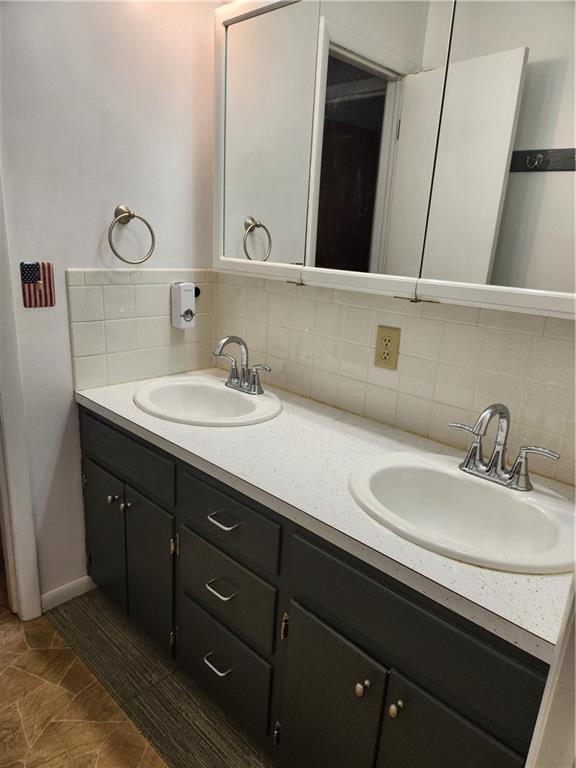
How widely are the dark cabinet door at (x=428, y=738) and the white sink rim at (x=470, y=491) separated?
9.1 inches

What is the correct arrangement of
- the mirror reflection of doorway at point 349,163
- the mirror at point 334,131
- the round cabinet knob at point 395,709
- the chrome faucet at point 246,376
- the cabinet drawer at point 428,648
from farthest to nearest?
the chrome faucet at point 246,376, the mirror reflection of doorway at point 349,163, the mirror at point 334,131, the round cabinet knob at point 395,709, the cabinet drawer at point 428,648

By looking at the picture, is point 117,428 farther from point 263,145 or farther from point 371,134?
point 371,134

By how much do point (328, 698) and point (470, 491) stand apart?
0.57 metres

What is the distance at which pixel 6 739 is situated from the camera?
1.40 m

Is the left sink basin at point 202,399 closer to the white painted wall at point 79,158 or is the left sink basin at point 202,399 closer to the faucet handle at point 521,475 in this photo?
the white painted wall at point 79,158

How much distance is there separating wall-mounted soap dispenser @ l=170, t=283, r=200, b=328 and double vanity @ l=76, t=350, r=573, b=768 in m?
0.26

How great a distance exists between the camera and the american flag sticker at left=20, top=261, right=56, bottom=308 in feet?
4.96

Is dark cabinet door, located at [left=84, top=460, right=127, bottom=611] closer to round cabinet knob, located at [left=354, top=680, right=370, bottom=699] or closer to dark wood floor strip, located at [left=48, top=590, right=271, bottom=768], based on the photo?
dark wood floor strip, located at [left=48, top=590, right=271, bottom=768]

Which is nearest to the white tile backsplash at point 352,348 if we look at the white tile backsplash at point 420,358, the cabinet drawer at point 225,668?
the white tile backsplash at point 420,358

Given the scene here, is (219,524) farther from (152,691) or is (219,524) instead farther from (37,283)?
(37,283)

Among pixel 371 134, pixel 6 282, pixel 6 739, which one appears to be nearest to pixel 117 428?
pixel 6 282

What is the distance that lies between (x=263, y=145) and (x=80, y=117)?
1.85ft

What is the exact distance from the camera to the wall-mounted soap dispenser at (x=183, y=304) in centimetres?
186

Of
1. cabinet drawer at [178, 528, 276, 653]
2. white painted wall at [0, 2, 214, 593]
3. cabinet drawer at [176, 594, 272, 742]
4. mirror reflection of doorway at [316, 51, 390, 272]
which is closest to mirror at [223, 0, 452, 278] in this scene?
mirror reflection of doorway at [316, 51, 390, 272]
